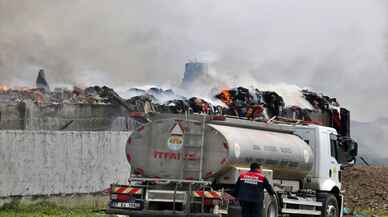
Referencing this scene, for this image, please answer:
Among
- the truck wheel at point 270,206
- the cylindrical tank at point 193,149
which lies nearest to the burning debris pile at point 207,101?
the truck wheel at point 270,206

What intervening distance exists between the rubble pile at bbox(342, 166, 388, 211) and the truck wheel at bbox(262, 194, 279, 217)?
10738mm

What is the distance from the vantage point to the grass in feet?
71.2

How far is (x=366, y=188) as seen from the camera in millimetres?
36969

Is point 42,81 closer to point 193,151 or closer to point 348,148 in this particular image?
point 348,148

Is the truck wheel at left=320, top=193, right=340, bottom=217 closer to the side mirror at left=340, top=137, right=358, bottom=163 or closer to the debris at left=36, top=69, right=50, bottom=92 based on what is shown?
the side mirror at left=340, top=137, right=358, bottom=163

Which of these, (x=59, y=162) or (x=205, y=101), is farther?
(x=205, y=101)

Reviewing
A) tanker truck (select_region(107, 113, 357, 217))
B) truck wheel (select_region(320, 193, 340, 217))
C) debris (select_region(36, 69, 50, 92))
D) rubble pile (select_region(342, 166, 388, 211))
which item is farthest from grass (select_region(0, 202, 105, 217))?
rubble pile (select_region(342, 166, 388, 211))

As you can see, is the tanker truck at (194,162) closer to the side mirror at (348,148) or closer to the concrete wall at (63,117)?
the side mirror at (348,148)

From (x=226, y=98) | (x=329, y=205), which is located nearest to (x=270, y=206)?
(x=329, y=205)

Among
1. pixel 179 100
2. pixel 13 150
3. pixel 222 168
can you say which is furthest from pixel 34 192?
pixel 179 100

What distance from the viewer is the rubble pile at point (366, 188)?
33.0 meters

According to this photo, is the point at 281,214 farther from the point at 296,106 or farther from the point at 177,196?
the point at 296,106

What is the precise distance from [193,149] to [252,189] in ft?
6.85

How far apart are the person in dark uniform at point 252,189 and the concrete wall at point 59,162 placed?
23.5ft
